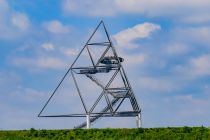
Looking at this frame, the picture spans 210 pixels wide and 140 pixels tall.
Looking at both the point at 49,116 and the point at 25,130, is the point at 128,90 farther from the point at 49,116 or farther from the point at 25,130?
the point at 25,130

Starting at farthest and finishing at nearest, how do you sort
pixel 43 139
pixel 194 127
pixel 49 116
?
pixel 49 116
pixel 194 127
pixel 43 139

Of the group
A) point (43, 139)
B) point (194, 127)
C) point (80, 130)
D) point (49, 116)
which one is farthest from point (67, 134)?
point (49, 116)

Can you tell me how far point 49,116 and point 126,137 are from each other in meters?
17.8

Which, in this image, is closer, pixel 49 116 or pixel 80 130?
pixel 80 130

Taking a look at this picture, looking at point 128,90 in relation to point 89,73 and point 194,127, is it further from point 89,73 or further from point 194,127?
point 194,127

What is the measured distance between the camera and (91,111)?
5841cm

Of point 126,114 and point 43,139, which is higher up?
point 126,114

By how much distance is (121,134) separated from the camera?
42094 mm

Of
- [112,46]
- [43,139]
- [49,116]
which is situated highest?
[112,46]

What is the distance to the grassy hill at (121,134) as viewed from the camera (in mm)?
40719

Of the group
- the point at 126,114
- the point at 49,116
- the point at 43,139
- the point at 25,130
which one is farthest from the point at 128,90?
the point at 43,139

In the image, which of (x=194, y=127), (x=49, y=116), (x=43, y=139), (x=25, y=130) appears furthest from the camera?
(x=49, y=116)

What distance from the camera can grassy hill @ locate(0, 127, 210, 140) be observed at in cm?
4072

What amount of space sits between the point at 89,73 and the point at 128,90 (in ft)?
10.8
